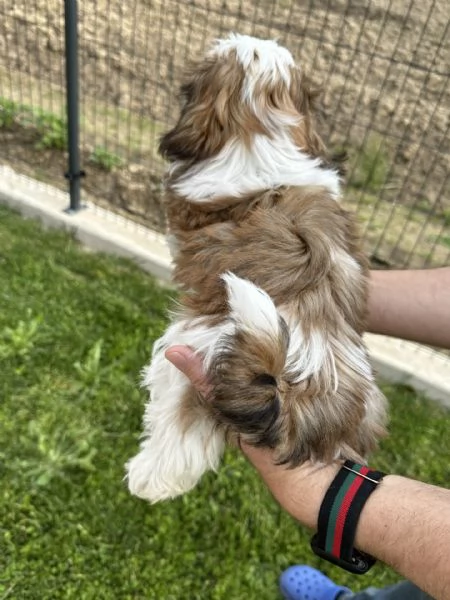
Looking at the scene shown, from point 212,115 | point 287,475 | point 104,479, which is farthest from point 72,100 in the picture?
point 287,475

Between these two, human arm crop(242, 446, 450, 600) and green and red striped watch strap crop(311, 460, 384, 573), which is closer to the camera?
human arm crop(242, 446, 450, 600)

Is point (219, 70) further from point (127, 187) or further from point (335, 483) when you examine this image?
point (127, 187)

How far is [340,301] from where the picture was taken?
1.74 metres

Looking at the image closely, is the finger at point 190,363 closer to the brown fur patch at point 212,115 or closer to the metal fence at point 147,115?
the brown fur patch at point 212,115

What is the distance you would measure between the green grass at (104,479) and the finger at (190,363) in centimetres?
95

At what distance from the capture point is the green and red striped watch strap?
1362 millimetres

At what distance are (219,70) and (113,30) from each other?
251 centimetres

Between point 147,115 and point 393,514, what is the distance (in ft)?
11.3

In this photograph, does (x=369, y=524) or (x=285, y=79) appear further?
(x=285, y=79)

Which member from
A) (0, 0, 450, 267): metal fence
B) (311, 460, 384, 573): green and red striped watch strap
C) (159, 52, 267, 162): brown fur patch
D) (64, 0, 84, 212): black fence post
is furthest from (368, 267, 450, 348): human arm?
(64, 0, 84, 212): black fence post

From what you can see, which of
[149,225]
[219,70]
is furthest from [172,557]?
[149,225]

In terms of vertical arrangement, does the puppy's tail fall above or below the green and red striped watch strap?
above

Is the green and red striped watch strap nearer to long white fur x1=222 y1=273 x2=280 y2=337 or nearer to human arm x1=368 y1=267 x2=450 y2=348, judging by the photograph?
long white fur x1=222 y1=273 x2=280 y2=337

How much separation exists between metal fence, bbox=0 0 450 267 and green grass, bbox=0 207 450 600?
41.4 inches
